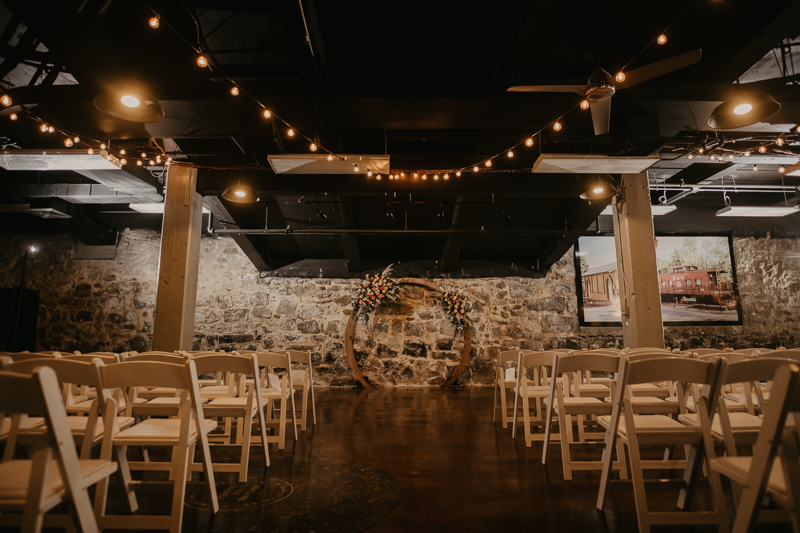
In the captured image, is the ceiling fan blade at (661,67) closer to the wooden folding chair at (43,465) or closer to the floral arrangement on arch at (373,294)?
the wooden folding chair at (43,465)

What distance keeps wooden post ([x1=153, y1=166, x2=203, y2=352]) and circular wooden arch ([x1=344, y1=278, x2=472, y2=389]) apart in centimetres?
307

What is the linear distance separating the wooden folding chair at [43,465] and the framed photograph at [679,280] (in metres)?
8.47

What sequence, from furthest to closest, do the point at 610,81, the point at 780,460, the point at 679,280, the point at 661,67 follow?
the point at 679,280 < the point at 610,81 < the point at 661,67 < the point at 780,460

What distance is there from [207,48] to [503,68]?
109 inches

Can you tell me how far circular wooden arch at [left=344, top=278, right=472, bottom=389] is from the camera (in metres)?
7.70

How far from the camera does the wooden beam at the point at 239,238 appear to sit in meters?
6.95

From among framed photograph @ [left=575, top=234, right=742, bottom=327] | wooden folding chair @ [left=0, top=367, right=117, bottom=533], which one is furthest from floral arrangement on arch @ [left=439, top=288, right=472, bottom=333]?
wooden folding chair @ [left=0, top=367, right=117, bottom=533]

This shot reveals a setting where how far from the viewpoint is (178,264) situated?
5281 millimetres

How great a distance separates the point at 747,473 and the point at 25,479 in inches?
99.9

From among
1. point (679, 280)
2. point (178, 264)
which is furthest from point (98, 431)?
point (679, 280)

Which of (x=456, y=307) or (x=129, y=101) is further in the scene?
(x=456, y=307)

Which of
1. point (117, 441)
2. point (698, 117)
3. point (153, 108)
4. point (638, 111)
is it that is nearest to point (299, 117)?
point (153, 108)

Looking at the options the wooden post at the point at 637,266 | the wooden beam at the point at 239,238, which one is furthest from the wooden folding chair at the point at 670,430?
the wooden beam at the point at 239,238

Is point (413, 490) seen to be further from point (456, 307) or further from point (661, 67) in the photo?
point (456, 307)
